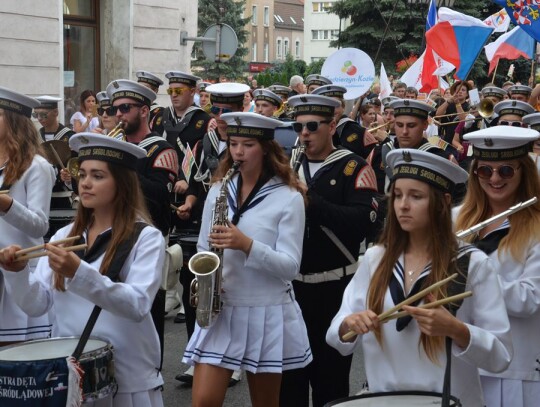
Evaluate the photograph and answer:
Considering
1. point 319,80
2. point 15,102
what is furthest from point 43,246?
point 319,80

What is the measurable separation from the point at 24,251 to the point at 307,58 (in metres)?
89.6

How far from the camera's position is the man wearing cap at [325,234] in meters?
5.85

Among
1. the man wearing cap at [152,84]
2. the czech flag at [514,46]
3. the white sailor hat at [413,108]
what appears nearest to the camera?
the white sailor hat at [413,108]

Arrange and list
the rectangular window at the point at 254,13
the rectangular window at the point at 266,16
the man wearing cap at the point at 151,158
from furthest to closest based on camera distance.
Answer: the rectangular window at the point at 266,16 < the rectangular window at the point at 254,13 < the man wearing cap at the point at 151,158

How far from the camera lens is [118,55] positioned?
18281mm

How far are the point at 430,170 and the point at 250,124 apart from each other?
1.63 metres

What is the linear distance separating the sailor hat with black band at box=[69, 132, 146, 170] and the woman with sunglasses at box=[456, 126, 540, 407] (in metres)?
1.75

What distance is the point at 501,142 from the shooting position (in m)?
4.81

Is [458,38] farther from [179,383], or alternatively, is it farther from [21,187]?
[21,187]

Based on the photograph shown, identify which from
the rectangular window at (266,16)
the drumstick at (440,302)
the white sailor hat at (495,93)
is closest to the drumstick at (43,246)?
the drumstick at (440,302)

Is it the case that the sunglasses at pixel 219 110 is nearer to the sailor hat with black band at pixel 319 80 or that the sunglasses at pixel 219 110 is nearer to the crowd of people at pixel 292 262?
the crowd of people at pixel 292 262

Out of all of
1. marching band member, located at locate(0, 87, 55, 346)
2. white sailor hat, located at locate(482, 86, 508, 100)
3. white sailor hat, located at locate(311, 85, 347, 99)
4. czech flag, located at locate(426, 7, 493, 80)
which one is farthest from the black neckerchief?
white sailor hat, located at locate(482, 86, 508, 100)

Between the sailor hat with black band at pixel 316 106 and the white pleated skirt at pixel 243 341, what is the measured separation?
1484 mm

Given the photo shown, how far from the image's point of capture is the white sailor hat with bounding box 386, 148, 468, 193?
3.97m
